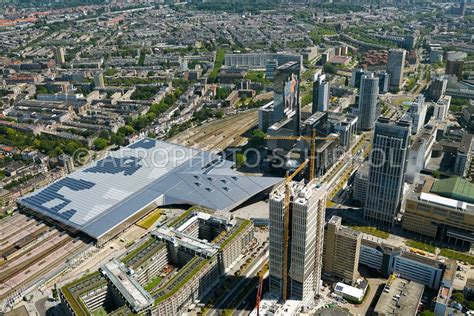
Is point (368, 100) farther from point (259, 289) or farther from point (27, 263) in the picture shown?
point (27, 263)

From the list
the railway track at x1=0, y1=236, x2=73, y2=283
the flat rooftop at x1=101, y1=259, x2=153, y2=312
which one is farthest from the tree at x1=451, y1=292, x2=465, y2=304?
the railway track at x1=0, y1=236, x2=73, y2=283

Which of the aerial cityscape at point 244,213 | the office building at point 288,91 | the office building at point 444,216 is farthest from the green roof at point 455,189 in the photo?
the office building at point 288,91

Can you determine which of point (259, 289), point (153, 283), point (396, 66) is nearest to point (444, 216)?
point (259, 289)

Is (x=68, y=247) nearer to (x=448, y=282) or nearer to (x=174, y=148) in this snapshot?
(x=174, y=148)

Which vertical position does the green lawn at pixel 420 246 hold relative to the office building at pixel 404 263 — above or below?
below

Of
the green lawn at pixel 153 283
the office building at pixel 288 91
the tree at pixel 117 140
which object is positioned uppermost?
the office building at pixel 288 91

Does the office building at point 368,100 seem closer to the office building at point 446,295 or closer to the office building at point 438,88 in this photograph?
the office building at point 438,88
